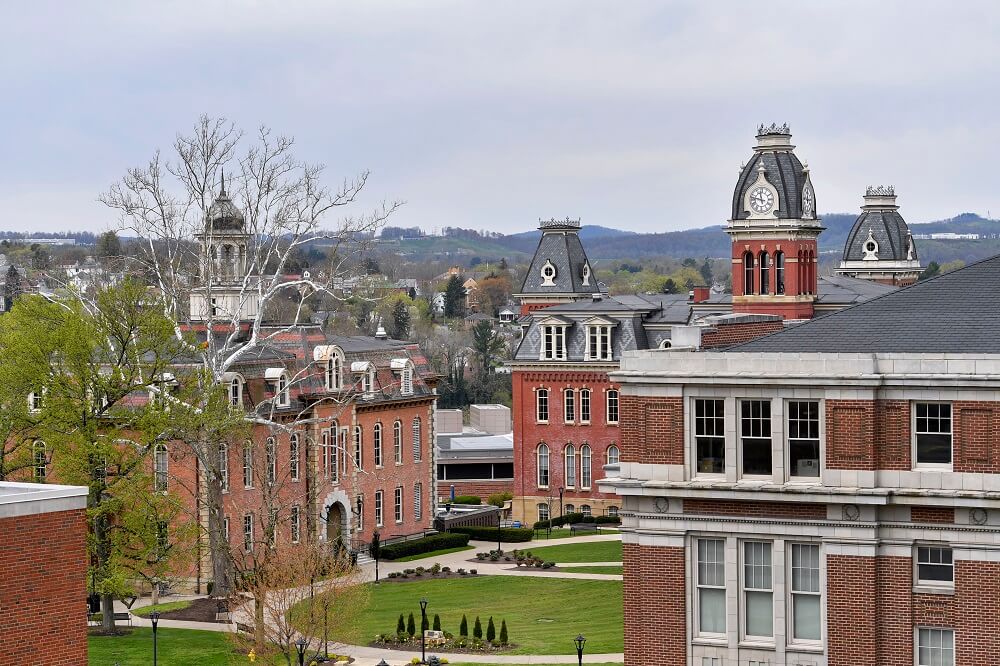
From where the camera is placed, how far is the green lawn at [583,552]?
68375 millimetres

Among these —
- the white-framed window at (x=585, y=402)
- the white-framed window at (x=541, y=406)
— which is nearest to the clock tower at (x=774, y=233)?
the white-framed window at (x=585, y=402)

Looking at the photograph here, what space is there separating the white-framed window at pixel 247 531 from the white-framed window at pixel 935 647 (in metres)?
35.9

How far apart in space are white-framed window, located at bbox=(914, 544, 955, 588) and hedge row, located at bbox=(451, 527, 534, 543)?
42540 millimetres

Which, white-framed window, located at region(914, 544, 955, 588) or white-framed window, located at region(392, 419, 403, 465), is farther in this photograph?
white-framed window, located at region(392, 419, 403, 465)

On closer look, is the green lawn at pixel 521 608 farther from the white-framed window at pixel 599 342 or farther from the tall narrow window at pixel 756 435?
the white-framed window at pixel 599 342

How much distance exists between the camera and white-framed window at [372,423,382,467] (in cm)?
7341

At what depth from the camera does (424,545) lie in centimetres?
7162

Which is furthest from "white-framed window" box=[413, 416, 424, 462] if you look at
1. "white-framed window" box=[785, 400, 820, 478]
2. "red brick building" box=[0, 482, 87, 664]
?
"red brick building" box=[0, 482, 87, 664]

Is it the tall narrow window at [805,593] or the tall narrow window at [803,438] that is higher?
the tall narrow window at [803,438]

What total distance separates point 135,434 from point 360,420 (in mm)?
15621

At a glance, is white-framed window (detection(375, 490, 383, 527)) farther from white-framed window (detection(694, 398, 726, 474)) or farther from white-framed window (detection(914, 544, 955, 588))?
white-framed window (detection(914, 544, 955, 588))

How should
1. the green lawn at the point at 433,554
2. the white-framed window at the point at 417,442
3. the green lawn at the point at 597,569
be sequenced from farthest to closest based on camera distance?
1. the white-framed window at the point at 417,442
2. the green lawn at the point at 433,554
3. the green lawn at the point at 597,569

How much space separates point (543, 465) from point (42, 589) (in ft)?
206

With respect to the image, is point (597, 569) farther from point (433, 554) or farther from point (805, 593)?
point (805, 593)
